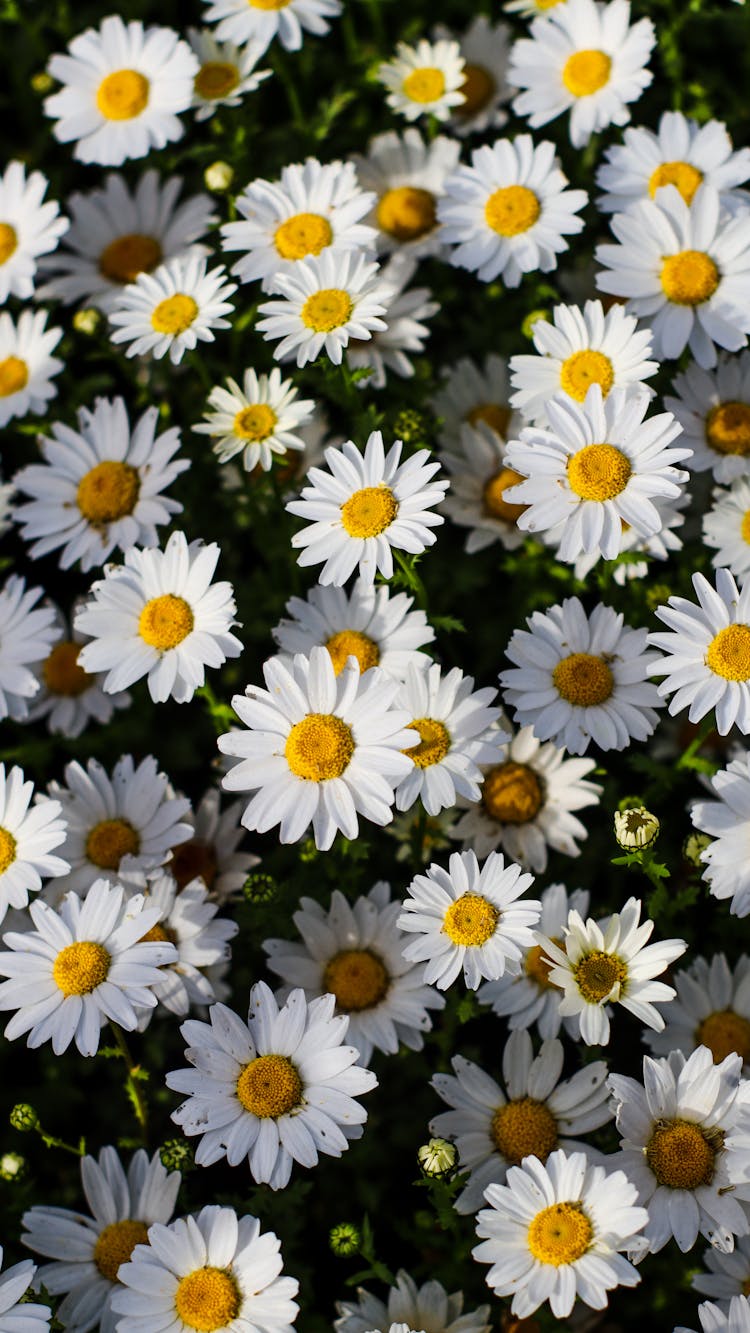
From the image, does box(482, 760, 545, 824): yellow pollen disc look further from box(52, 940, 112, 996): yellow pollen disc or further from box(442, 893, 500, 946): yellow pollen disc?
box(52, 940, 112, 996): yellow pollen disc

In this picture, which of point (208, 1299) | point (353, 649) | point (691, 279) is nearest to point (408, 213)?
point (691, 279)

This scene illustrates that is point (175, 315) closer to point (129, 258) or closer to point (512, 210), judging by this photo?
point (129, 258)

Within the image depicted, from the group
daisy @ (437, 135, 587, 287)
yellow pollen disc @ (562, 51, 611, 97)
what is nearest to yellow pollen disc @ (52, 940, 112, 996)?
daisy @ (437, 135, 587, 287)

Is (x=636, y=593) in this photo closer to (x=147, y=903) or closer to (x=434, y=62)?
(x=147, y=903)

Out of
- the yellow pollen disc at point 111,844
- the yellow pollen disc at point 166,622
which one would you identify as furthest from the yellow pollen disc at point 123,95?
the yellow pollen disc at point 111,844

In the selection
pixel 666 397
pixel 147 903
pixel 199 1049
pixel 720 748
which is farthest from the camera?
pixel 720 748

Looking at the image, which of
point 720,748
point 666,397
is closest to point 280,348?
point 666,397

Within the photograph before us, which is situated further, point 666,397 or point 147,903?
point 666,397
